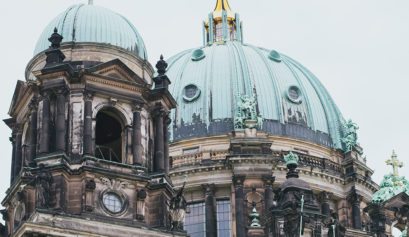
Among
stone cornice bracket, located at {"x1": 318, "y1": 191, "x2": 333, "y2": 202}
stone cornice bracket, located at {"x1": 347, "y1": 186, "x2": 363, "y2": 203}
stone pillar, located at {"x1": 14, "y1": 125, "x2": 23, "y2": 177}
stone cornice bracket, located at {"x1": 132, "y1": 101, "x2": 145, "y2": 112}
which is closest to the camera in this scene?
stone cornice bracket, located at {"x1": 132, "y1": 101, "x2": 145, "y2": 112}

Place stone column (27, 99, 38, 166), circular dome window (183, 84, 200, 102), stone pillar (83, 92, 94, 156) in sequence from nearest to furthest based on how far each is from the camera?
1. stone pillar (83, 92, 94, 156)
2. stone column (27, 99, 38, 166)
3. circular dome window (183, 84, 200, 102)

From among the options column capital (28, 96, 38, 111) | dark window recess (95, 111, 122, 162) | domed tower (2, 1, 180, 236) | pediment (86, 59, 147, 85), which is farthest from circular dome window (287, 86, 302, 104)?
column capital (28, 96, 38, 111)

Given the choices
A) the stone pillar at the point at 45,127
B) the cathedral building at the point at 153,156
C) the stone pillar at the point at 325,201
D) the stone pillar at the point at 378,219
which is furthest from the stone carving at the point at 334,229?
the stone pillar at the point at 45,127

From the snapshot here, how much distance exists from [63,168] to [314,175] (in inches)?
774

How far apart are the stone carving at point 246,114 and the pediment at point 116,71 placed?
13.9 meters

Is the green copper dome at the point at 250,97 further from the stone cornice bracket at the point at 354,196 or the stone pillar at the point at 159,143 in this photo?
the stone pillar at the point at 159,143

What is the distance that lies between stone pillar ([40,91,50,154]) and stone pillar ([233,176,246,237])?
14.6 m

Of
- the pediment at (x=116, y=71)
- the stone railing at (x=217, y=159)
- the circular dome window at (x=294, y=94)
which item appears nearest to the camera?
the pediment at (x=116, y=71)

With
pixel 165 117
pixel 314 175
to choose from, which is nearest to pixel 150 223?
pixel 165 117

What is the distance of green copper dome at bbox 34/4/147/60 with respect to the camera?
152ft

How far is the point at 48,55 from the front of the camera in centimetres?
4484

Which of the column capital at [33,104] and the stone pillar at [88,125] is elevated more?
the column capital at [33,104]

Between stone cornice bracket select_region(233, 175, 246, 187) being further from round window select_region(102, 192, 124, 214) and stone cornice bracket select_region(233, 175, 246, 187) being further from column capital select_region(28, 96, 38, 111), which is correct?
column capital select_region(28, 96, 38, 111)

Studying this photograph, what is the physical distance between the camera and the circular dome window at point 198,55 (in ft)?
211
